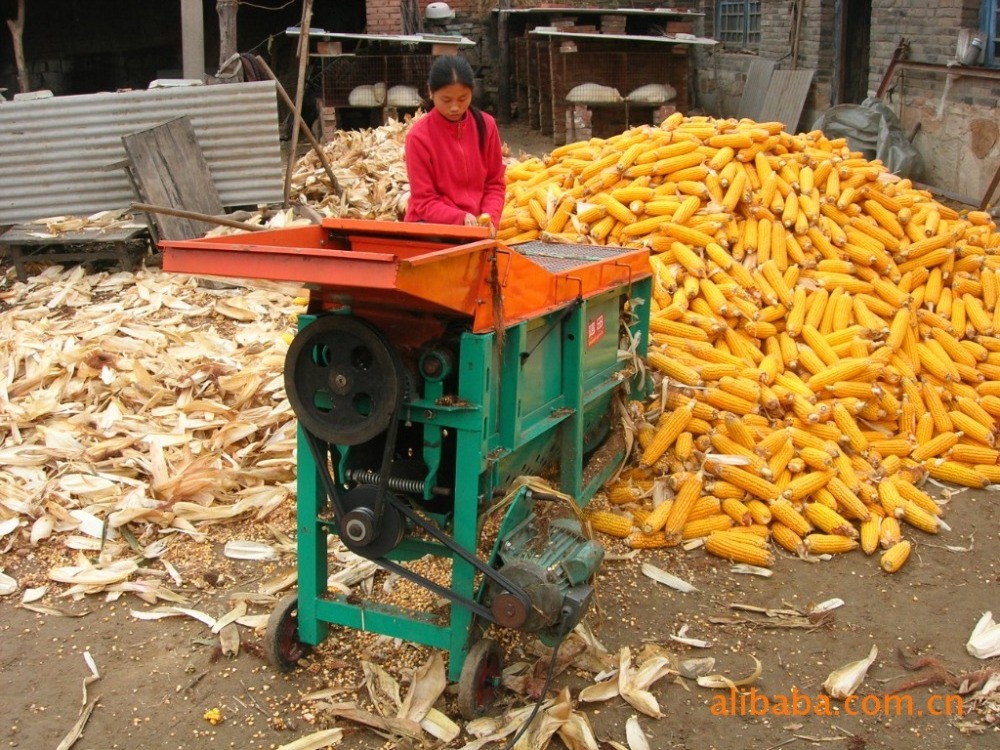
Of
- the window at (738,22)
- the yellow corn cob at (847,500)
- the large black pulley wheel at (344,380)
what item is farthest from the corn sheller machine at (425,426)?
the window at (738,22)

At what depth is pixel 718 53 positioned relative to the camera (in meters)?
18.8

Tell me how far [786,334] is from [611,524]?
1.86 m

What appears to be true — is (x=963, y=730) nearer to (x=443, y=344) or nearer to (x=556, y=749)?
(x=556, y=749)

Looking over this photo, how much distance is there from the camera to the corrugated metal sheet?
960 cm

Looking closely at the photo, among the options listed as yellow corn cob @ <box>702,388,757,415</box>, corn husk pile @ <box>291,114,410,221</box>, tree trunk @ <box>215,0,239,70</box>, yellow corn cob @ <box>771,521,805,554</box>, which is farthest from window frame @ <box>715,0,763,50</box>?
yellow corn cob @ <box>771,521,805,554</box>

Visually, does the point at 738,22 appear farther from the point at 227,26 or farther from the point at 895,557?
the point at 895,557

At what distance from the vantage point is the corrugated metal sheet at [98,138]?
9.60m

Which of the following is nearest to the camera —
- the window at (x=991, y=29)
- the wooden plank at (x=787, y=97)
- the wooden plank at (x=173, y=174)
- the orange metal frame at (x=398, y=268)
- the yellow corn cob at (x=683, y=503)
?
the orange metal frame at (x=398, y=268)

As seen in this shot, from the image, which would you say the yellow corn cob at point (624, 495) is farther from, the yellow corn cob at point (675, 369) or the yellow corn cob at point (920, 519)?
the yellow corn cob at point (920, 519)

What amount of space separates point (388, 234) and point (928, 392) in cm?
364

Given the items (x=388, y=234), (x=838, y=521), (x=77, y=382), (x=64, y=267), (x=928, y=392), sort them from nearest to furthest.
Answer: (x=388, y=234)
(x=838, y=521)
(x=928, y=392)
(x=77, y=382)
(x=64, y=267)

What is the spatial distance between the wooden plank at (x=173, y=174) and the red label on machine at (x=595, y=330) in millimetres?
5399

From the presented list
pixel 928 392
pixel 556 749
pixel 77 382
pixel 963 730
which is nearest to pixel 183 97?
pixel 77 382

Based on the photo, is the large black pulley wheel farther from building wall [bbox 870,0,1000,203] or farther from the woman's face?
building wall [bbox 870,0,1000,203]
